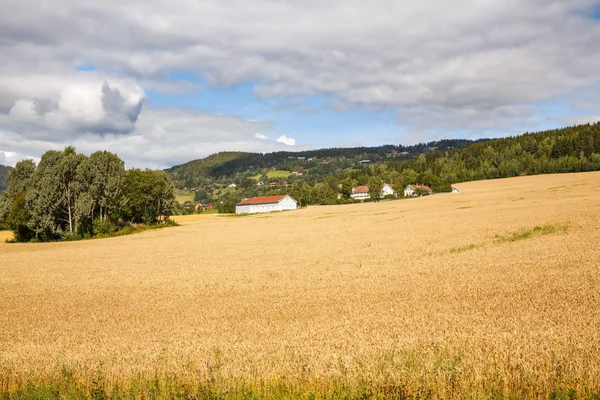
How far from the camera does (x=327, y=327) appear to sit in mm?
12344

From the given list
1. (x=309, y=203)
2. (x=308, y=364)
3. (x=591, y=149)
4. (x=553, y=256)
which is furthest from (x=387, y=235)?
(x=591, y=149)

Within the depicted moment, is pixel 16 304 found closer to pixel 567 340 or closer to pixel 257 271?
pixel 257 271

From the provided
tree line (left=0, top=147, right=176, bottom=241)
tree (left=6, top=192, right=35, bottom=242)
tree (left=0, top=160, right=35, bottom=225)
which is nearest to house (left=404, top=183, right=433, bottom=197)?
tree line (left=0, top=147, right=176, bottom=241)

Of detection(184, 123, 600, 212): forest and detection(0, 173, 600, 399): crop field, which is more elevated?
detection(184, 123, 600, 212): forest

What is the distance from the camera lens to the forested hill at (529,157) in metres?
149

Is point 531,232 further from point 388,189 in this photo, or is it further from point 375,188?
point 388,189

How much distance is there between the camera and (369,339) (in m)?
10.7

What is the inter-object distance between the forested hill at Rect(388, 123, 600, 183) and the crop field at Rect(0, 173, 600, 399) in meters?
141

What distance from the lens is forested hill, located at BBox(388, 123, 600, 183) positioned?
488 ft

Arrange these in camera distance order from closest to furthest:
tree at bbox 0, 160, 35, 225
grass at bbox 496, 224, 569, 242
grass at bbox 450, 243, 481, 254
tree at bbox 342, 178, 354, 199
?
grass at bbox 450, 243, 481, 254, grass at bbox 496, 224, 569, 242, tree at bbox 0, 160, 35, 225, tree at bbox 342, 178, 354, 199

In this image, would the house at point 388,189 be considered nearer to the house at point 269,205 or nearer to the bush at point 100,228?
the house at point 269,205

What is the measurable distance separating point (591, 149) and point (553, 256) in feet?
524

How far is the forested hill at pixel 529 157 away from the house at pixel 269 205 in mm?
64323

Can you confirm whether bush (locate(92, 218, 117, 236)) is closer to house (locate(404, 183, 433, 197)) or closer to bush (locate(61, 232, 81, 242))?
bush (locate(61, 232, 81, 242))
